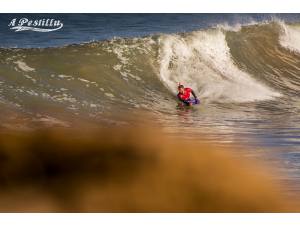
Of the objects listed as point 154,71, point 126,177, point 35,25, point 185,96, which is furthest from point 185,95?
point 126,177

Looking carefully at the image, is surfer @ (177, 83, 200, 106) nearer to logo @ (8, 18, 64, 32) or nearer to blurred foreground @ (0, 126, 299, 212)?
logo @ (8, 18, 64, 32)

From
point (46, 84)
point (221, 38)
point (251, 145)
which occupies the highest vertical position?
point (221, 38)

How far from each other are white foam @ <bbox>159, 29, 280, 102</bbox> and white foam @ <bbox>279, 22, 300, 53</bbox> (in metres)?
1.56

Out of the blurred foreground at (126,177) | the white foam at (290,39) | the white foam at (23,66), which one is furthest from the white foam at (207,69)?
the blurred foreground at (126,177)

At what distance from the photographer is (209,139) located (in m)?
9.48

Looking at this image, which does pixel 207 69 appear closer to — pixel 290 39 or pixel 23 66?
pixel 290 39

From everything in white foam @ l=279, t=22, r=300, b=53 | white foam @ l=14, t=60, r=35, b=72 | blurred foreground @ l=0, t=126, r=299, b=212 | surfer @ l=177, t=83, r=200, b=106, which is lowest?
blurred foreground @ l=0, t=126, r=299, b=212

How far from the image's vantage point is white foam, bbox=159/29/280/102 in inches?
515

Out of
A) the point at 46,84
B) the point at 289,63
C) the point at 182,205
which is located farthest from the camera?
the point at 289,63

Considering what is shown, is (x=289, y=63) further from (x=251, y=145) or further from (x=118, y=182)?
(x=118, y=182)

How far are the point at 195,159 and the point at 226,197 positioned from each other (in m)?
1.06

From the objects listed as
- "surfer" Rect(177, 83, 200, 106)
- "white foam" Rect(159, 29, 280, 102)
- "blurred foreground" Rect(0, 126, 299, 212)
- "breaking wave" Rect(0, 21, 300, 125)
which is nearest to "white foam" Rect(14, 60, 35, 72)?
"breaking wave" Rect(0, 21, 300, 125)

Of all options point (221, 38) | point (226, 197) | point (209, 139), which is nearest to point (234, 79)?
→ point (221, 38)

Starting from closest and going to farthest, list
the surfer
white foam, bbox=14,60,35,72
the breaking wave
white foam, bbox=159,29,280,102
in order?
1. the breaking wave
2. the surfer
3. white foam, bbox=14,60,35,72
4. white foam, bbox=159,29,280,102
